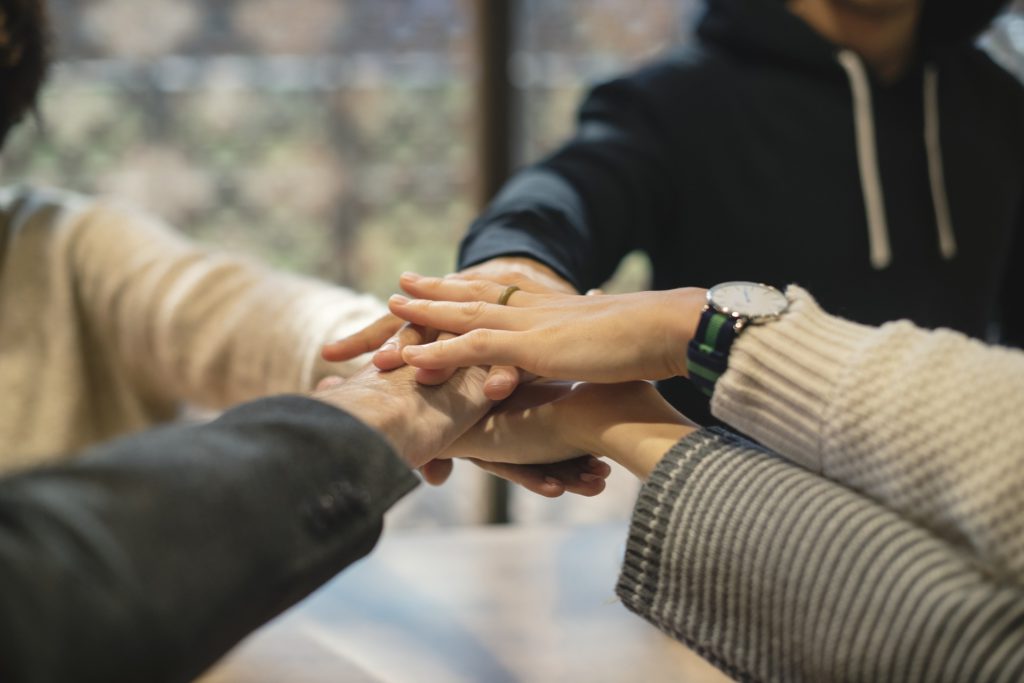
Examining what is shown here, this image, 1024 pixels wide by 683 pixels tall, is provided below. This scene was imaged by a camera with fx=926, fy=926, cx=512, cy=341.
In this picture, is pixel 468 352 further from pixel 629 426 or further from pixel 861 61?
pixel 861 61

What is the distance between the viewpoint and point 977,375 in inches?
20.1

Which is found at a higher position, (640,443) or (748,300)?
(748,300)

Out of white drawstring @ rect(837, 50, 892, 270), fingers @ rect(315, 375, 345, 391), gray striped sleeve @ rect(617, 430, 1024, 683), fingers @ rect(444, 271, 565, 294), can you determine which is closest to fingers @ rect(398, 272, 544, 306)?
fingers @ rect(444, 271, 565, 294)

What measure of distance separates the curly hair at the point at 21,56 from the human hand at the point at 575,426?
62 centimetres

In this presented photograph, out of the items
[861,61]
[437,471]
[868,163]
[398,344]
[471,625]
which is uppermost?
[861,61]

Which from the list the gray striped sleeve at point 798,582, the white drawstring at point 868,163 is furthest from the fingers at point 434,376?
the white drawstring at point 868,163

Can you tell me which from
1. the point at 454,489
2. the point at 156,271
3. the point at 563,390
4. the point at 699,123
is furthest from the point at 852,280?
the point at 454,489

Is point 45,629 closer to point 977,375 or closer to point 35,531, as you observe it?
Result: point 35,531

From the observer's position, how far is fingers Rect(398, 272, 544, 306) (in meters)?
0.76

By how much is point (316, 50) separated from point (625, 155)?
0.94 m

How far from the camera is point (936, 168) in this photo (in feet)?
3.45

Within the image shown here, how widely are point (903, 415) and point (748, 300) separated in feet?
0.46

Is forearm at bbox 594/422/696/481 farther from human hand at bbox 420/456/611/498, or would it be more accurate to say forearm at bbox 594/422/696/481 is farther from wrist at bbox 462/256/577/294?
wrist at bbox 462/256/577/294

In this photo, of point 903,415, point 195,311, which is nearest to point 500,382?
point 903,415
